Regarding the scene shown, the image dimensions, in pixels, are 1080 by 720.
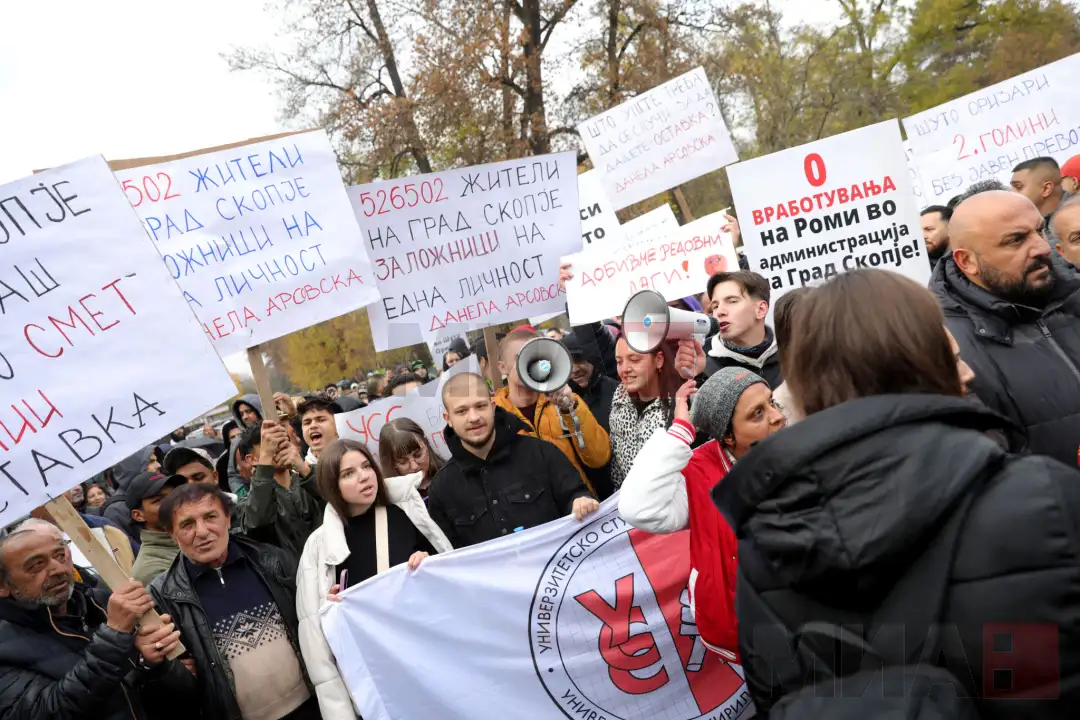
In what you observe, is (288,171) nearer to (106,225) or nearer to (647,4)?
(106,225)

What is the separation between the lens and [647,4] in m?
17.6

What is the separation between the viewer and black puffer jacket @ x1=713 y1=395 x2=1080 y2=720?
1108mm

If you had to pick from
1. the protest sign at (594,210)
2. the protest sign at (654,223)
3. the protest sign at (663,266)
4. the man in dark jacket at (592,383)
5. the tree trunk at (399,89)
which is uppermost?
the tree trunk at (399,89)

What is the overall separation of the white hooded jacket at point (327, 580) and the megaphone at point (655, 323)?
1.11 meters

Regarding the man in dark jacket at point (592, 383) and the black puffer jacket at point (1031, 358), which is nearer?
the black puffer jacket at point (1031, 358)

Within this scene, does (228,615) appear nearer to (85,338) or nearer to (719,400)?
(85,338)

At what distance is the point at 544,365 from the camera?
3.48 meters

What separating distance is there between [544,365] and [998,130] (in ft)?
15.7

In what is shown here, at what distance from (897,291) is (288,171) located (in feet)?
11.2

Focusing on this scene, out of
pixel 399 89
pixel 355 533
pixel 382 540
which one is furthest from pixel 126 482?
pixel 399 89

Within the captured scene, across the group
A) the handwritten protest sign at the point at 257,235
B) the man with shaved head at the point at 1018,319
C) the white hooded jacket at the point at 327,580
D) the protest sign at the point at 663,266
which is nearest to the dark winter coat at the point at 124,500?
the handwritten protest sign at the point at 257,235

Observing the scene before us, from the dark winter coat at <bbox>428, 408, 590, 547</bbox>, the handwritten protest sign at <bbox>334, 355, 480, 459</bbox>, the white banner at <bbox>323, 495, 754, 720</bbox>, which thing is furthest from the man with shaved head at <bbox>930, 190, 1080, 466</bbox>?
the handwritten protest sign at <bbox>334, 355, 480, 459</bbox>

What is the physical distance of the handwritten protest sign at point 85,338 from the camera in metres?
2.52

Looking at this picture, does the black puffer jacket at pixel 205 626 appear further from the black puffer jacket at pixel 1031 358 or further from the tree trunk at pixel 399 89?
the tree trunk at pixel 399 89
